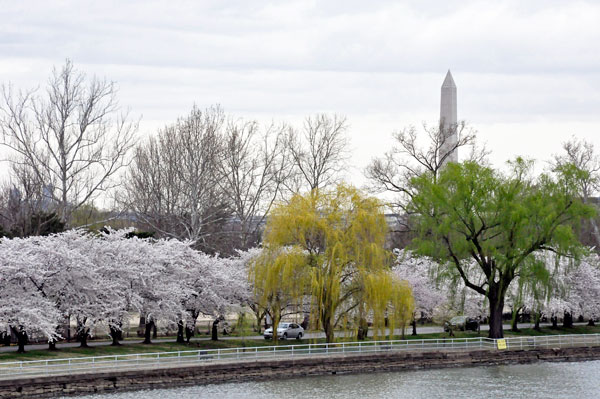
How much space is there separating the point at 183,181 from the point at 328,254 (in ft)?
90.4

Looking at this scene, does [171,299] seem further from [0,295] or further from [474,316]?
[474,316]

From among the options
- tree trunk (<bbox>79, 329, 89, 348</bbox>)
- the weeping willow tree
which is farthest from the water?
tree trunk (<bbox>79, 329, 89, 348</bbox>)

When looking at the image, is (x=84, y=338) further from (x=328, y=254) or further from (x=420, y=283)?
(x=420, y=283)

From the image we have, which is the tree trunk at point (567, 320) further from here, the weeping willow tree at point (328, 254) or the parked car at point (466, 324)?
the weeping willow tree at point (328, 254)

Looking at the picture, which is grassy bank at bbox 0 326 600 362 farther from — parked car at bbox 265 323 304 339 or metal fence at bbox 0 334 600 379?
metal fence at bbox 0 334 600 379

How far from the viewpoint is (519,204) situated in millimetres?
54719

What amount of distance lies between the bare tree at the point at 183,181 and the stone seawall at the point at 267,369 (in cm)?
1933

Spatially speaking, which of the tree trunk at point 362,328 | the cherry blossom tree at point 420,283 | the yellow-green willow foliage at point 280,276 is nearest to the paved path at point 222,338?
the tree trunk at point 362,328

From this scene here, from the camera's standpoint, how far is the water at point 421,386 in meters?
41.3

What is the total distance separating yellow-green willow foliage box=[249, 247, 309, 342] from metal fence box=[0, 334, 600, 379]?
2.90 metres

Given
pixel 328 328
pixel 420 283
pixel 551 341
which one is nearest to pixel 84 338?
pixel 328 328

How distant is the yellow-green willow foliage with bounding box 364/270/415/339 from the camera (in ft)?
163

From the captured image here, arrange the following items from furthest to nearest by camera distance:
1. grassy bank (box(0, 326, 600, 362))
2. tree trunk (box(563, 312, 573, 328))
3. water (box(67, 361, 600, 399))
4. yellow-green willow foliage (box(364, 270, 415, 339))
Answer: tree trunk (box(563, 312, 573, 328)), yellow-green willow foliage (box(364, 270, 415, 339)), grassy bank (box(0, 326, 600, 362)), water (box(67, 361, 600, 399))

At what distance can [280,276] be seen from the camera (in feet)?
166
